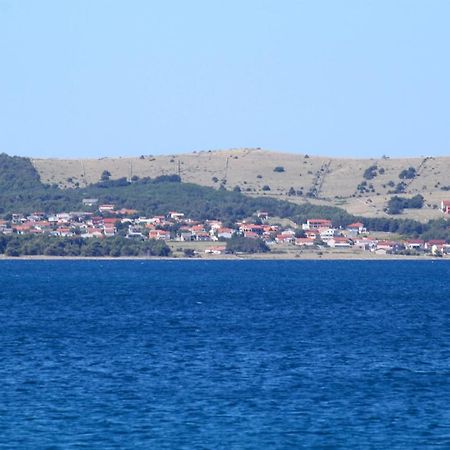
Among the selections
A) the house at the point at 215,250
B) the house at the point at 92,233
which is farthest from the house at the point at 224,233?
the house at the point at 92,233

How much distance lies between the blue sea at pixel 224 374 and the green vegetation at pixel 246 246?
3448 inches

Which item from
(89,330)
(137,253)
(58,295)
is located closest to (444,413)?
(89,330)

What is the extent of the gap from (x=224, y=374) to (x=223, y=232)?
143 metres

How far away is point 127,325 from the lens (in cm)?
6262

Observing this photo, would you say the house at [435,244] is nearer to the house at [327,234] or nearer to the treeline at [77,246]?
the house at [327,234]

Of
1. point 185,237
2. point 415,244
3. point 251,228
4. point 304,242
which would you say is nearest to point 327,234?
point 304,242

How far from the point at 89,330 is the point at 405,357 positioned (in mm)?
17723

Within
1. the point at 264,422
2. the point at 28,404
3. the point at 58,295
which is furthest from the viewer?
the point at 58,295

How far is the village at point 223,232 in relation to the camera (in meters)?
175

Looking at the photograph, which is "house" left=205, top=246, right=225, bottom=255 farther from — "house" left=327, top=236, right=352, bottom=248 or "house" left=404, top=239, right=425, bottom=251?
"house" left=404, top=239, right=425, bottom=251

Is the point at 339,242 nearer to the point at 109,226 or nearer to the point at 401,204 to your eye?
the point at 401,204

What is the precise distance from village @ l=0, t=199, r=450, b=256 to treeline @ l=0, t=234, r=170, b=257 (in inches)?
156

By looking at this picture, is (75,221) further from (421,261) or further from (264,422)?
(264,422)

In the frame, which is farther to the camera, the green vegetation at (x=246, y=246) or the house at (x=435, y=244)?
the house at (x=435, y=244)
